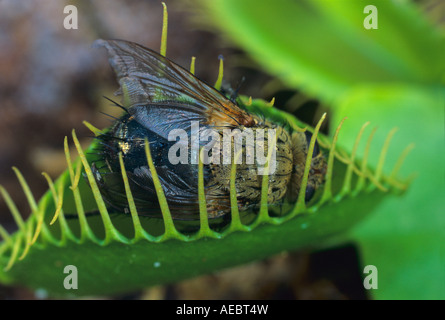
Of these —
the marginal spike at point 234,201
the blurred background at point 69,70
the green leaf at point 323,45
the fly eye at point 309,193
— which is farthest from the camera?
the blurred background at point 69,70

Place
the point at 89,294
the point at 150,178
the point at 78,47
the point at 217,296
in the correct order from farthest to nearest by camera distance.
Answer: the point at 78,47, the point at 217,296, the point at 89,294, the point at 150,178

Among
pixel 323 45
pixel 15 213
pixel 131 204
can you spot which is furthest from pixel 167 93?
pixel 323 45

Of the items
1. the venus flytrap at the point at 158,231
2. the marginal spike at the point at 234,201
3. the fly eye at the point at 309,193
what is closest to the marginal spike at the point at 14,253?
the venus flytrap at the point at 158,231

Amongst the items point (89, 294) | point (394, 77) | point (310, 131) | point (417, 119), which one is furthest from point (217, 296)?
point (394, 77)

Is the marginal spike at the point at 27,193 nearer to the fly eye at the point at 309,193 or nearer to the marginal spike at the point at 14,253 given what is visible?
the marginal spike at the point at 14,253

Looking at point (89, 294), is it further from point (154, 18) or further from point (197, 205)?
point (154, 18)

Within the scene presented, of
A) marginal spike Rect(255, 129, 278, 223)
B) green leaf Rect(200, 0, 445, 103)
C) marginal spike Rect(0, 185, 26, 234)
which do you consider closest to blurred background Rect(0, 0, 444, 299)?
green leaf Rect(200, 0, 445, 103)
